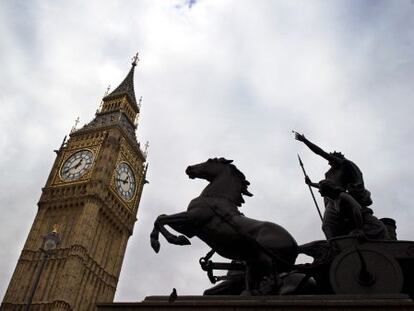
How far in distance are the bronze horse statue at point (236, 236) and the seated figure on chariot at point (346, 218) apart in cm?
105

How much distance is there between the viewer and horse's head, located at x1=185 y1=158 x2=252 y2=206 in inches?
328

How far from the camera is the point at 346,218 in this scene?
8242 mm

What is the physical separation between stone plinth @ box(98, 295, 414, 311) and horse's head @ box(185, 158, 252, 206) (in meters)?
1.87

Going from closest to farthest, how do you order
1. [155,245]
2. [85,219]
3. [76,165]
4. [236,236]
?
1. [236,236]
2. [155,245]
3. [85,219]
4. [76,165]

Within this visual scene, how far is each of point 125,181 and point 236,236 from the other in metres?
56.7

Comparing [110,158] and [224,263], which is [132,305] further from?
[110,158]

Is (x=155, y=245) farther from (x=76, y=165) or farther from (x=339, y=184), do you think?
(x=76, y=165)

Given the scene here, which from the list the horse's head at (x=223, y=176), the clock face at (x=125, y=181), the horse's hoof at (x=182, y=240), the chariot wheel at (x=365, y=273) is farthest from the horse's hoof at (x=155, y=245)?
the clock face at (x=125, y=181)

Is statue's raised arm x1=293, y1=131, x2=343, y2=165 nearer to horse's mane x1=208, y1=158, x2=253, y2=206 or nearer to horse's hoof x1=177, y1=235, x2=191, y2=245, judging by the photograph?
horse's mane x1=208, y1=158, x2=253, y2=206

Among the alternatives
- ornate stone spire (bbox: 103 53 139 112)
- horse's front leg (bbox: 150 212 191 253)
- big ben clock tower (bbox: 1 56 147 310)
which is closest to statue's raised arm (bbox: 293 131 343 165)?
horse's front leg (bbox: 150 212 191 253)

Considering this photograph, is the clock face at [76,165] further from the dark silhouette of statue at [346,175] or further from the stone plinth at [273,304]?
the stone plinth at [273,304]

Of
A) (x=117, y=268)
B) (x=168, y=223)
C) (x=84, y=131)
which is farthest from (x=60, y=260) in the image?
(x=168, y=223)

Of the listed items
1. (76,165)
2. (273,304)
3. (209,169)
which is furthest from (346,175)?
(76,165)

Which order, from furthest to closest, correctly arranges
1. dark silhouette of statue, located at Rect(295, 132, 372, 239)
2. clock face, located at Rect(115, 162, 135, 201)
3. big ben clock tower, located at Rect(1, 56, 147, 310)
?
1. clock face, located at Rect(115, 162, 135, 201)
2. big ben clock tower, located at Rect(1, 56, 147, 310)
3. dark silhouette of statue, located at Rect(295, 132, 372, 239)
